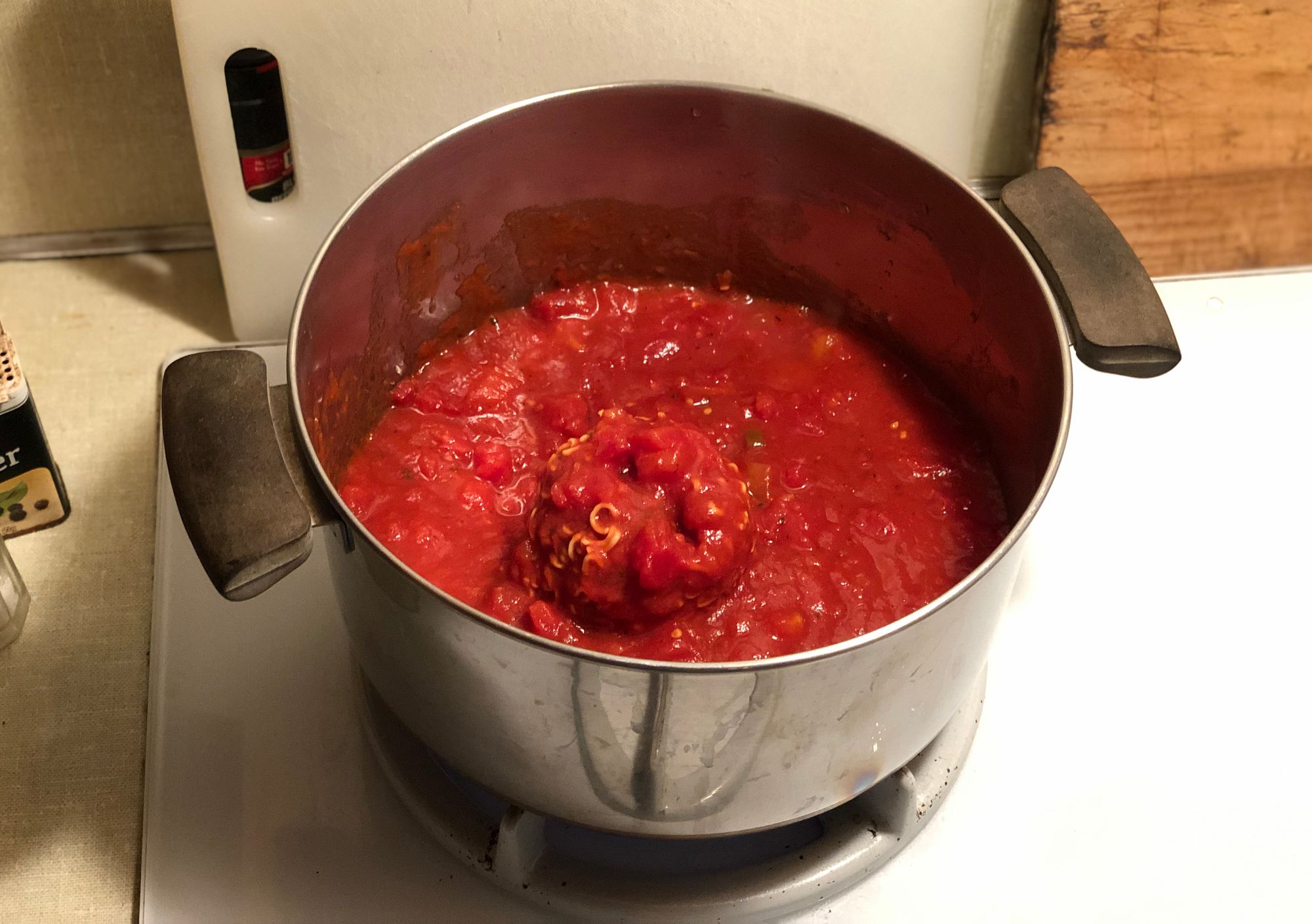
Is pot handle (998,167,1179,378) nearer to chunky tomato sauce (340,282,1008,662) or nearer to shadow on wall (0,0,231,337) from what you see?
chunky tomato sauce (340,282,1008,662)

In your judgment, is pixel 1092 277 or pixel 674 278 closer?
pixel 1092 277

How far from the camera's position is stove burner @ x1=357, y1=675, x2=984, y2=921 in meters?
0.81

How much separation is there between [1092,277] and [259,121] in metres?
0.72

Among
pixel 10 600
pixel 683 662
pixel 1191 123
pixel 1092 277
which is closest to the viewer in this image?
pixel 683 662

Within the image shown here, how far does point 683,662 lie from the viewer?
0.62 metres

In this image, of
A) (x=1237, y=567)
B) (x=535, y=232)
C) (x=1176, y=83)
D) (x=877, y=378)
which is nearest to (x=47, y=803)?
(x=535, y=232)

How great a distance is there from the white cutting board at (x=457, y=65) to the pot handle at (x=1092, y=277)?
237mm

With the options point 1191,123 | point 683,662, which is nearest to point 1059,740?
point 683,662

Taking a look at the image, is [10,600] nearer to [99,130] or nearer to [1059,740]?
[99,130]

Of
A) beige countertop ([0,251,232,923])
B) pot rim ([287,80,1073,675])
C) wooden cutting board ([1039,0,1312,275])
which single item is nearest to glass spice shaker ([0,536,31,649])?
beige countertop ([0,251,232,923])

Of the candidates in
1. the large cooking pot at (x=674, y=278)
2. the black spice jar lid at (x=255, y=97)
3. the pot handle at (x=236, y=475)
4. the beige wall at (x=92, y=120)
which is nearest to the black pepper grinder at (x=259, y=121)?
the black spice jar lid at (x=255, y=97)

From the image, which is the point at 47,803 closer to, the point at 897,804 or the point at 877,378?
the point at 897,804

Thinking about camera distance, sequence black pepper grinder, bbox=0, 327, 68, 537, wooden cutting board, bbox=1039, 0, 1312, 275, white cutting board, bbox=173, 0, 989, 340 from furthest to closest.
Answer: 1. wooden cutting board, bbox=1039, 0, 1312, 275
2. white cutting board, bbox=173, 0, 989, 340
3. black pepper grinder, bbox=0, 327, 68, 537

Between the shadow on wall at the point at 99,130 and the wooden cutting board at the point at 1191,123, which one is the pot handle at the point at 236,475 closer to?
the shadow on wall at the point at 99,130
